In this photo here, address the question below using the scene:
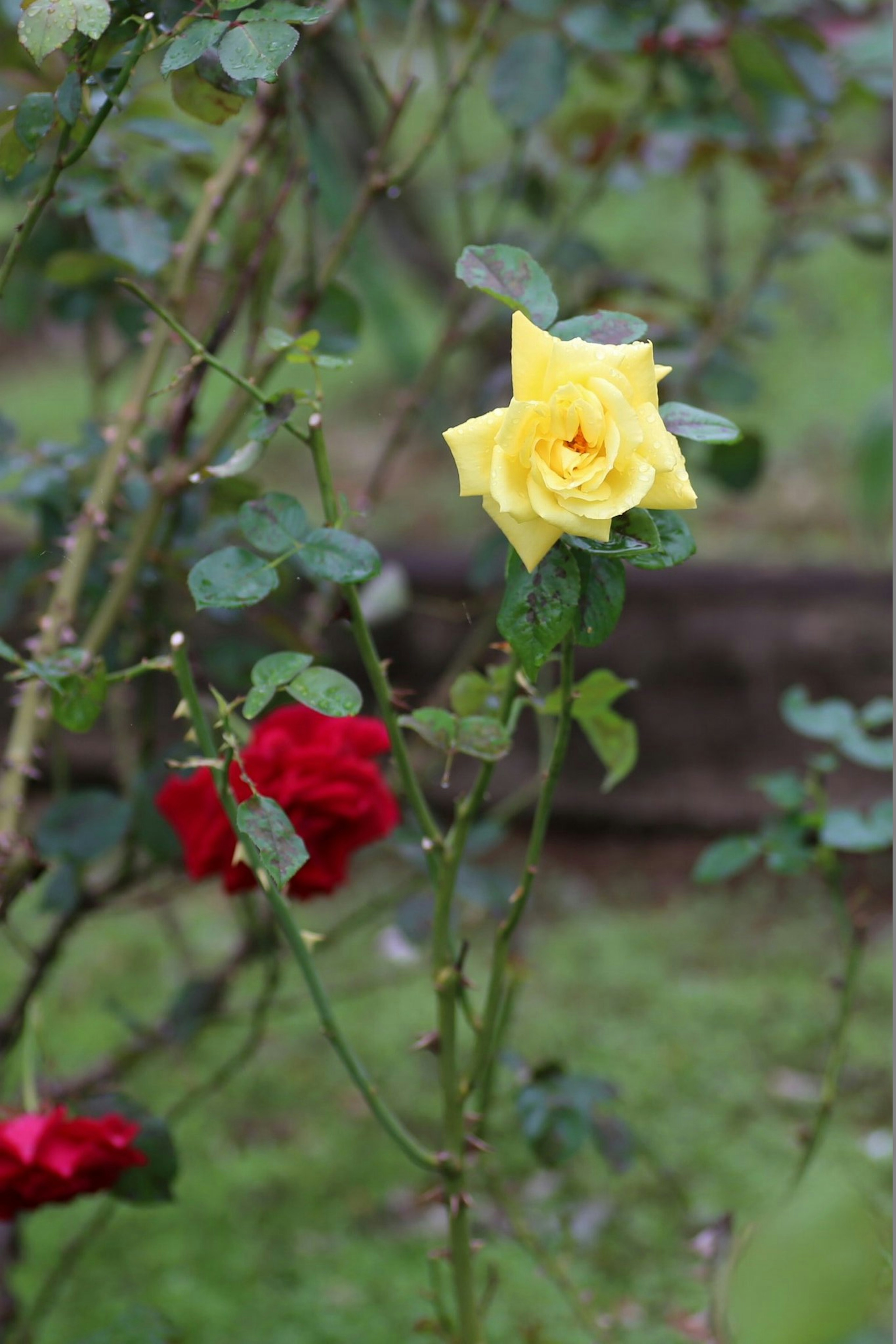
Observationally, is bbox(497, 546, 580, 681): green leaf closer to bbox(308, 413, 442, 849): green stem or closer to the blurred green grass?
bbox(308, 413, 442, 849): green stem

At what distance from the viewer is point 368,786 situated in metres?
0.57

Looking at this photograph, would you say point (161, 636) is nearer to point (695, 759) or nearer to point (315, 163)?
point (315, 163)

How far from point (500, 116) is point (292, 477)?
1757mm

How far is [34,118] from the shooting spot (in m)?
0.47

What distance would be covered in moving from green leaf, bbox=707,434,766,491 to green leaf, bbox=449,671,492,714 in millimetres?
511

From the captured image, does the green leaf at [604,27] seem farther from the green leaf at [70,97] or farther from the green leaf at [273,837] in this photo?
the green leaf at [273,837]

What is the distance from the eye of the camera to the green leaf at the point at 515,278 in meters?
0.42

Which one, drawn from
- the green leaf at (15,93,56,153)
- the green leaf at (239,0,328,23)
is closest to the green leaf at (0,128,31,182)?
the green leaf at (15,93,56,153)

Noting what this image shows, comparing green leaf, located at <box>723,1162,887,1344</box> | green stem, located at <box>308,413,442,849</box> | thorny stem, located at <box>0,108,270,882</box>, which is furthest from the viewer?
thorny stem, located at <box>0,108,270,882</box>

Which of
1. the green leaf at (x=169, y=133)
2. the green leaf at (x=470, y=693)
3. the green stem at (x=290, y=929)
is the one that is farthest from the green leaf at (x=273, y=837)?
the green leaf at (x=169, y=133)

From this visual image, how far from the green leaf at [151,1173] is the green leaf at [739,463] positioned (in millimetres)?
627

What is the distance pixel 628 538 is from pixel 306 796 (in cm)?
21

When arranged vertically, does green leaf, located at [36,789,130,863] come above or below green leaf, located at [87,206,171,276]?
below

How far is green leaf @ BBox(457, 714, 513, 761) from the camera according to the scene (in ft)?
1.57
